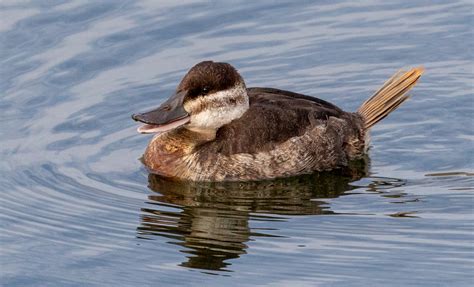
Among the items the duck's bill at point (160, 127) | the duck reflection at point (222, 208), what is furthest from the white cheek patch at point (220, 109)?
the duck reflection at point (222, 208)

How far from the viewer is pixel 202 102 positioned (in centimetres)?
1327

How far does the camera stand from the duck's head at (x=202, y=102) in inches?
516

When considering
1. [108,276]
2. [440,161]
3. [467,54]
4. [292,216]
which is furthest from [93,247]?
[467,54]

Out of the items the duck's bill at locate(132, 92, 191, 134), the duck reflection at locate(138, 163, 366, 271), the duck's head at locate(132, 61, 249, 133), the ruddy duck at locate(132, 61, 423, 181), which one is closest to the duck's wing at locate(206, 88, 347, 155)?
the ruddy duck at locate(132, 61, 423, 181)

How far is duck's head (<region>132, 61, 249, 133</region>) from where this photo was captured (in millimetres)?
13117

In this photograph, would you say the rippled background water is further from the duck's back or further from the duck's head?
the duck's head

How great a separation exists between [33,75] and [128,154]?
7.10ft

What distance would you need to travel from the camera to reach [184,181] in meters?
13.4

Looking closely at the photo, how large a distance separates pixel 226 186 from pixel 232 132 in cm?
56

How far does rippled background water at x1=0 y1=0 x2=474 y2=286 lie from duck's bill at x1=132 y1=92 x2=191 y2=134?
23.1 inches

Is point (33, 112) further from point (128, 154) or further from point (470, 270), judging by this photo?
point (470, 270)

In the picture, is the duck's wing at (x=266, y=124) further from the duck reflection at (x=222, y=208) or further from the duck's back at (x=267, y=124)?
the duck reflection at (x=222, y=208)

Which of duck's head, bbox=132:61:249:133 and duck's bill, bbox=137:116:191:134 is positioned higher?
duck's head, bbox=132:61:249:133

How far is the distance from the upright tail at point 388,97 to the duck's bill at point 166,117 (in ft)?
7.56
